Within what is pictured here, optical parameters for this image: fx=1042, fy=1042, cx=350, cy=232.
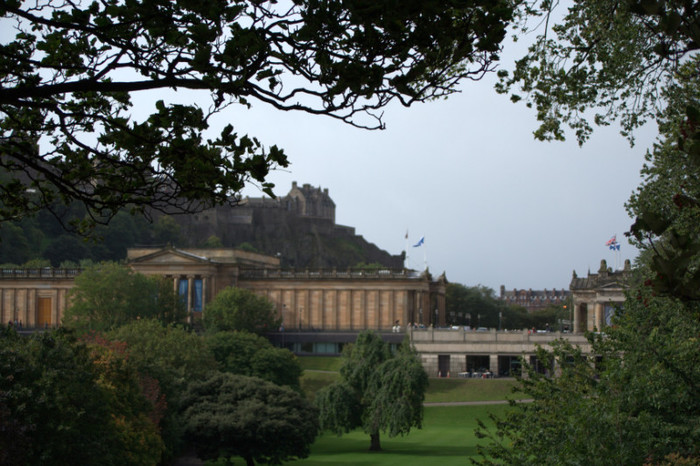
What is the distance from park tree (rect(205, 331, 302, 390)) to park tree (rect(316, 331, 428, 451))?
22.2 feet

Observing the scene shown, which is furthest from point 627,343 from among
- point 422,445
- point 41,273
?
point 41,273

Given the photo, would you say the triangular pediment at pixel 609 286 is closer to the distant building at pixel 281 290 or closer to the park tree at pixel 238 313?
the distant building at pixel 281 290

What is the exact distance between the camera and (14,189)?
13.5 metres

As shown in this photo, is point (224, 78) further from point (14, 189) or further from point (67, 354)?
point (67, 354)

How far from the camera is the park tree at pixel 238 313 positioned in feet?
324

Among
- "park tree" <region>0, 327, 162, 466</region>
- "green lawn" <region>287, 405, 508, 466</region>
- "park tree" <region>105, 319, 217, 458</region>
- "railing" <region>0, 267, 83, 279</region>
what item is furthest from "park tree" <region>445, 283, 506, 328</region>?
"park tree" <region>0, 327, 162, 466</region>

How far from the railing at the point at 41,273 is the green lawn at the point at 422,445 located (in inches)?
2330

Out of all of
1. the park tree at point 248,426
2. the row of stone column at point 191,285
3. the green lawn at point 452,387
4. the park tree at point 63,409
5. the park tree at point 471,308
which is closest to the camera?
the park tree at point 63,409

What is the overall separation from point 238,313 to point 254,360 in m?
28.8

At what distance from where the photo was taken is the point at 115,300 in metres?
94.9

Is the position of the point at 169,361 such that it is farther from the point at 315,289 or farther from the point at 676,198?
the point at 315,289

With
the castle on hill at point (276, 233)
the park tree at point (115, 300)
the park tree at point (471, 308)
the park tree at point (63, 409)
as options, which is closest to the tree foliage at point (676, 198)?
the park tree at point (63, 409)

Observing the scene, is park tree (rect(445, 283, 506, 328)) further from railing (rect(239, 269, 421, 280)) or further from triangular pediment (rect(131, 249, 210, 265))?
triangular pediment (rect(131, 249, 210, 265))

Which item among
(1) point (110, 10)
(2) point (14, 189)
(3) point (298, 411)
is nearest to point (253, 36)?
(1) point (110, 10)
